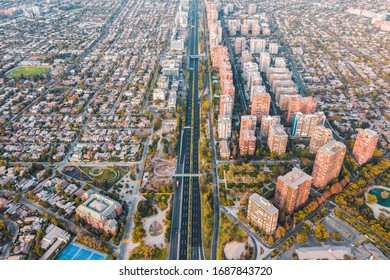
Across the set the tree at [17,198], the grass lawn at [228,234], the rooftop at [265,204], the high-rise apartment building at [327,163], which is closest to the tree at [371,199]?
the high-rise apartment building at [327,163]

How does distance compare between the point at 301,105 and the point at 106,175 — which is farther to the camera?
the point at 301,105

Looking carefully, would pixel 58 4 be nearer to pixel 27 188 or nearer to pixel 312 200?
pixel 27 188

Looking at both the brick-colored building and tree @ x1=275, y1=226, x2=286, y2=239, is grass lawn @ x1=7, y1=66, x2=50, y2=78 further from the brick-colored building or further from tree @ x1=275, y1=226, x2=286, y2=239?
tree @ x1=275, y1=226, x2=286, y2=239

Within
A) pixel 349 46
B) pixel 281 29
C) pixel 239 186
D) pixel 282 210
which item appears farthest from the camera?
pixel 281 29

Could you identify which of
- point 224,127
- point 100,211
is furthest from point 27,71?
point 100,211

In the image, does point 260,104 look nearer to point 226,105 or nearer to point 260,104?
point 260,104

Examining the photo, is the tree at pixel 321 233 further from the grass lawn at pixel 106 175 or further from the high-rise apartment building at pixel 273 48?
the high-rise apartment building at pixel 273 48
